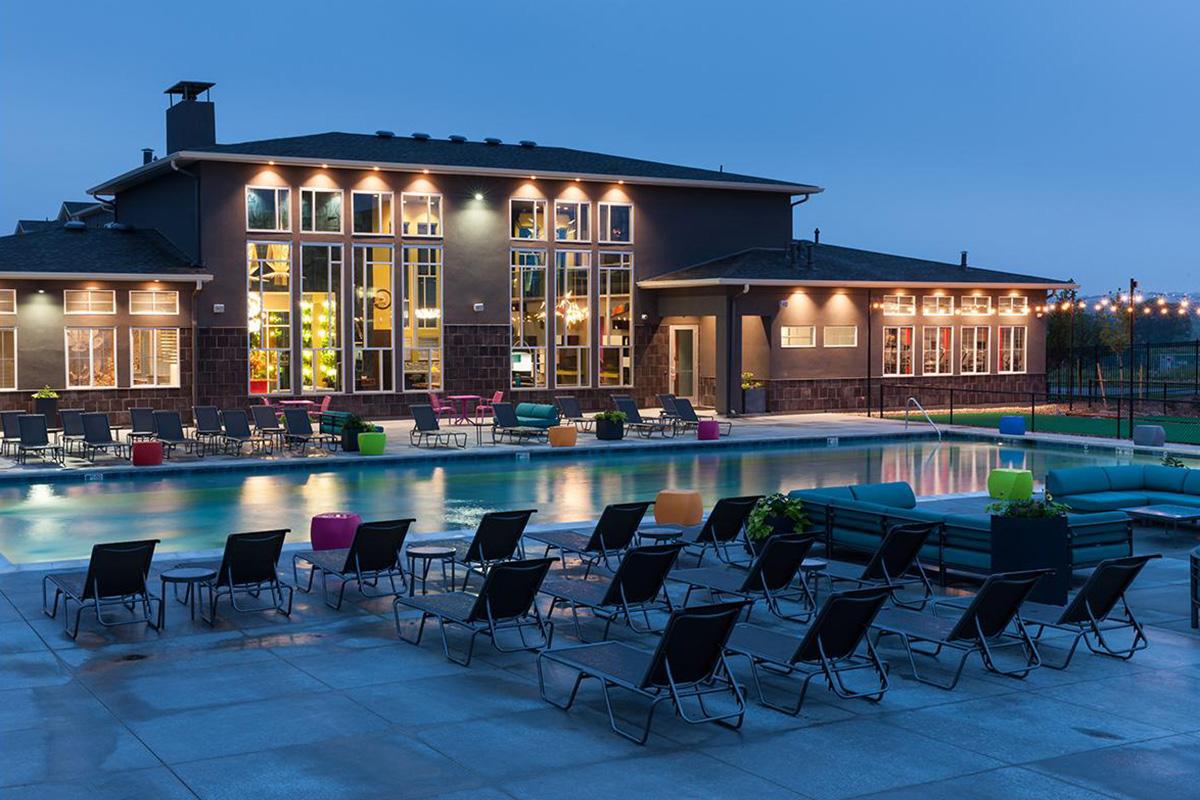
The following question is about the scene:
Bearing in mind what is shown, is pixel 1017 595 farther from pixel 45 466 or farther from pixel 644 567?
pixel 45 466

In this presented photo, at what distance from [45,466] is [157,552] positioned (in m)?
9.58

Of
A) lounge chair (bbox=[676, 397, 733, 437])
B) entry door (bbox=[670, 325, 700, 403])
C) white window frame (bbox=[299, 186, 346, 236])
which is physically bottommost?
lounge chair (bbox=[676, 397, 733, 437])

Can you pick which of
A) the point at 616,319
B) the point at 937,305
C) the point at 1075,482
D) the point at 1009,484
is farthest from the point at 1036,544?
the point at 937,305

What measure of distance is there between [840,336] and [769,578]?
1071 inches

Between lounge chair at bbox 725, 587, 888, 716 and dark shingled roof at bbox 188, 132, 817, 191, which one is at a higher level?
dark shingled roof at bbox 188, 132, 817, 191

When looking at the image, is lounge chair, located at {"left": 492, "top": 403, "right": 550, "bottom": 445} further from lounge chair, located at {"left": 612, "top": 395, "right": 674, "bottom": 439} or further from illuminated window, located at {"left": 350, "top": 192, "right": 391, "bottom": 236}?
illuminated window, located at {"left": 350, "top": 192, "right": 391, "bottom": 236}

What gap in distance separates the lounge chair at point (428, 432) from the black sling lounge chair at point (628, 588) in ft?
54.7

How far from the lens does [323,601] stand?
12312mm

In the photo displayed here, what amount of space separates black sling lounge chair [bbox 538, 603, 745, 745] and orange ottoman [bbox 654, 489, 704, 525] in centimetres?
753

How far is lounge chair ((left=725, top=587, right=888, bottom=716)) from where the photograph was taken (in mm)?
8766

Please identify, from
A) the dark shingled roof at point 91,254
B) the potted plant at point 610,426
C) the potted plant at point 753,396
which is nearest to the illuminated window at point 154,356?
the dark shingled roof at point 91,254

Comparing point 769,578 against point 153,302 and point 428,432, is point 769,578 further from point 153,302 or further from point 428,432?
point 153,302

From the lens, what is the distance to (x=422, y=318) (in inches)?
1374

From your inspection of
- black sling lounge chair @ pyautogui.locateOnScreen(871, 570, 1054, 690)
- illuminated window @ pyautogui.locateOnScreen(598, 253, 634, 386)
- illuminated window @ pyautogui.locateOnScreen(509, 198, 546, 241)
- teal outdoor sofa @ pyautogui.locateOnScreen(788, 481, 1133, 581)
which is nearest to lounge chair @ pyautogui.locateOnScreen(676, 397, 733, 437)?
illuminated window @ pyautogui.locateOnScreen(598, 253, 634, 386)
